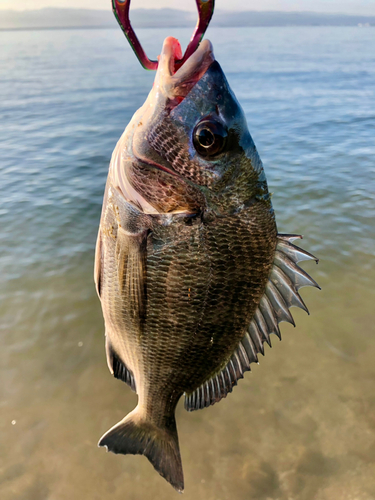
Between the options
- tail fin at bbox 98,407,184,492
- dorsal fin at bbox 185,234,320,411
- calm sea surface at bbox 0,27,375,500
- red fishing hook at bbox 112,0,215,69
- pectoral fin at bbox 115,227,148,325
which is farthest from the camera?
calm sea surface at bbox 0,27,375,500

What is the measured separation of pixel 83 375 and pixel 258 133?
8.78 metres

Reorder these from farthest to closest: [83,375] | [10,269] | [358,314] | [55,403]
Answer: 1. [10,269]
2. [358,314]
3. [83,375]
4. [55,403]

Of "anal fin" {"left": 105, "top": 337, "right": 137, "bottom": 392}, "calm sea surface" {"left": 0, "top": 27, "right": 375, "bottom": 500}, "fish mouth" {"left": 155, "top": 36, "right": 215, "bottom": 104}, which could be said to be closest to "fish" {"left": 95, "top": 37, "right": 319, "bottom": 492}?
"fish mouth" {"left": 155, "top": 36, "right": 215, "bottom": 104}

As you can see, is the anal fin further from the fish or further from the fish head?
the fish head

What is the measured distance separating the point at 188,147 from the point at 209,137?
0.09m

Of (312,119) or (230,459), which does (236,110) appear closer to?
(230,459)

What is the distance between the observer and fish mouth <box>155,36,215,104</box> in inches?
49.2

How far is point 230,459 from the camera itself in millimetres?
2633

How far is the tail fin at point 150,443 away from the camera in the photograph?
5.75ft

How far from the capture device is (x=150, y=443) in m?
1.80

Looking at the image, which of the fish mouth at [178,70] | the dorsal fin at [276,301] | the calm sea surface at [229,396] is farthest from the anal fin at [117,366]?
the fish mouth at [178,70]

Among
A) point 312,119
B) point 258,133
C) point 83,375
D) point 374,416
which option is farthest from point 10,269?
point 312,119

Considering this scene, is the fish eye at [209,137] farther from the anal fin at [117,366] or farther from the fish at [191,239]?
the anal fin at [117,366]

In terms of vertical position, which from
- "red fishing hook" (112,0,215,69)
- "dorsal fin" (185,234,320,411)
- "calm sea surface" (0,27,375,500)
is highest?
"red fishing hook" (112,0,215,69)
